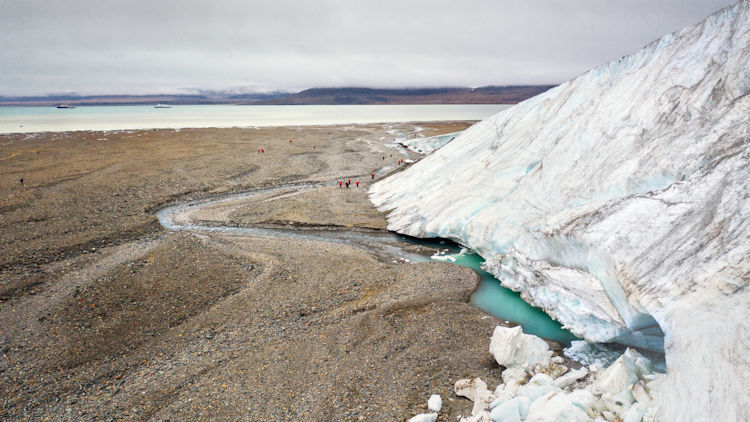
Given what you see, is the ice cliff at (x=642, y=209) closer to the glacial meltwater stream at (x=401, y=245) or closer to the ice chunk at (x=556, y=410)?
the glacial meltwater stream at (x=401, y=245)

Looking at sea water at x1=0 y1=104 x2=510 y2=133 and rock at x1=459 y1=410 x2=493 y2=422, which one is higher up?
sea water at x1=0 y1=104 x2=510 y2=133

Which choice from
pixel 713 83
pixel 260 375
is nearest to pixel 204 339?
pixel 260 375

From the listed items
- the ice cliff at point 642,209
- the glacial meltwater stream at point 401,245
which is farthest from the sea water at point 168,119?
the ice cliff at point 642,209

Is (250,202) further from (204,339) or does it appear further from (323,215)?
(204,339)

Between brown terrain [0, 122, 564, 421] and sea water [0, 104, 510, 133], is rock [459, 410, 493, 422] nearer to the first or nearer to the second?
brown terrain [0, 122, 564, 421]

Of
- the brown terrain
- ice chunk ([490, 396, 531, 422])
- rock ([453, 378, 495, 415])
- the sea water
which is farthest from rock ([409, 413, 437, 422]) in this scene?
the sea water

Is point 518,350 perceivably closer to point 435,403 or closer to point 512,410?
point 512,410
